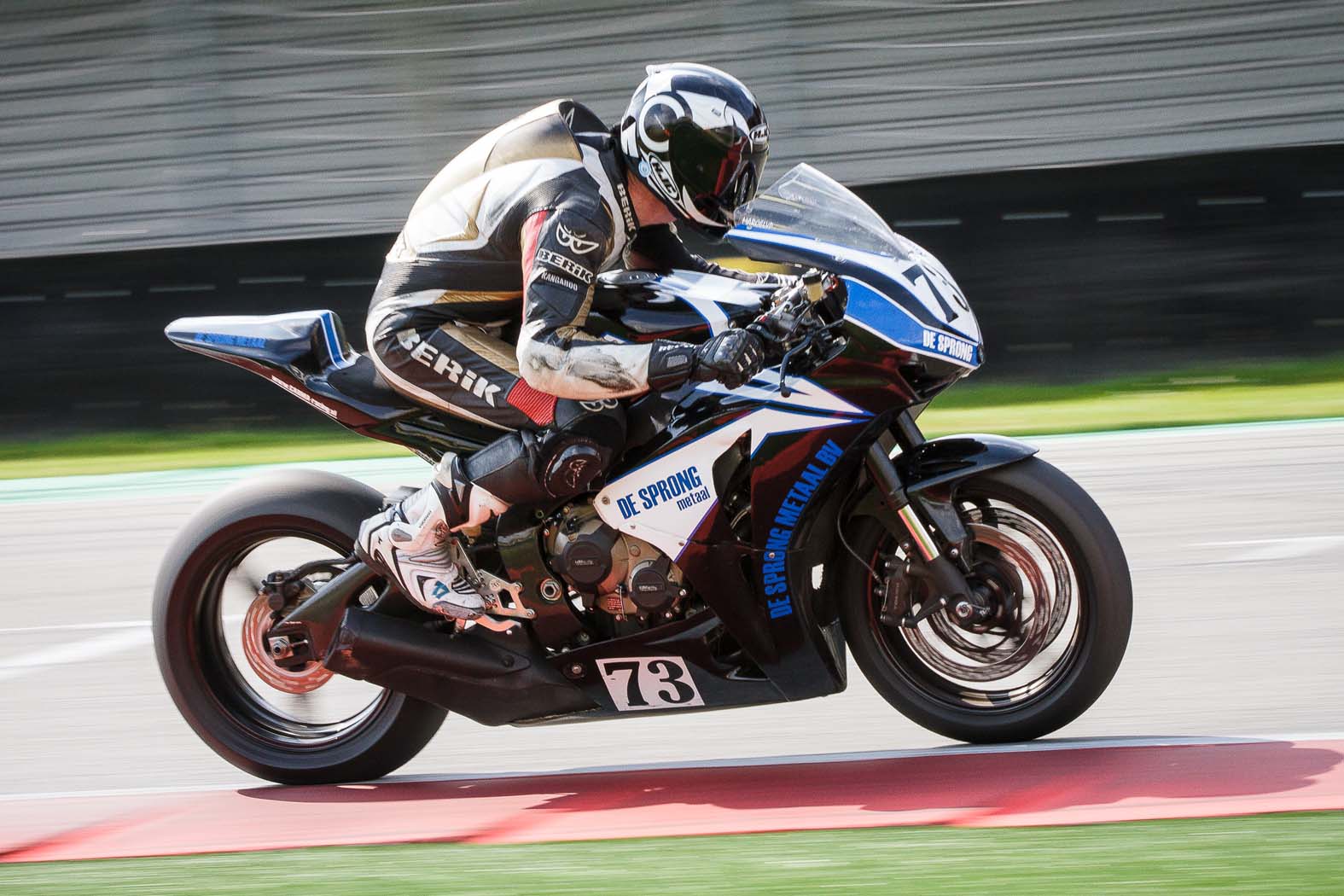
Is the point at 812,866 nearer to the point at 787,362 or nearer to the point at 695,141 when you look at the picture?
the point at 787,362

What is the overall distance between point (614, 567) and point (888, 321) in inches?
38.2

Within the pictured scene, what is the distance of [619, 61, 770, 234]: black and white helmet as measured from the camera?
441 centimetres

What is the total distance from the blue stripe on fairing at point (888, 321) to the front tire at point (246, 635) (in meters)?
1.53

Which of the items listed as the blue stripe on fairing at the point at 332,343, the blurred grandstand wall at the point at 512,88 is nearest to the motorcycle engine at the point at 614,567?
the blue stripe on fairing at the point at 332,343

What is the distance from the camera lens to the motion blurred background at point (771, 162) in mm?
10656

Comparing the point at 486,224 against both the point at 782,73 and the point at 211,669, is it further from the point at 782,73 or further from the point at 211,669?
the point at 782,73

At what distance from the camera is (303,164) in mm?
13391

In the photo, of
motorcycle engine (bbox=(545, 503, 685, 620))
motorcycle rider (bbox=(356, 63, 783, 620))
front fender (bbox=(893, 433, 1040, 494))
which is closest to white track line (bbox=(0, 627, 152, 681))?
motorcycle rider (bbox=(356, 63, 783, 620))

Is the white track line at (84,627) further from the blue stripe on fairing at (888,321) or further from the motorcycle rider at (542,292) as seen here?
the blue stripe on fairing at (888,321)

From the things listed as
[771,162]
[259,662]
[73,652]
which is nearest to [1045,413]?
[771,162]

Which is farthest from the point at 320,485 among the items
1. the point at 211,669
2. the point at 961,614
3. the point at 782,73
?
the point at 782,73

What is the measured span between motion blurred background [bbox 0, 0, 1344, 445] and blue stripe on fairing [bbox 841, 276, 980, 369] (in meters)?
6.20

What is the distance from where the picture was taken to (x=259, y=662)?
5.14 m

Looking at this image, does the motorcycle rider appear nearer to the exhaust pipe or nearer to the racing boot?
the racing boot
